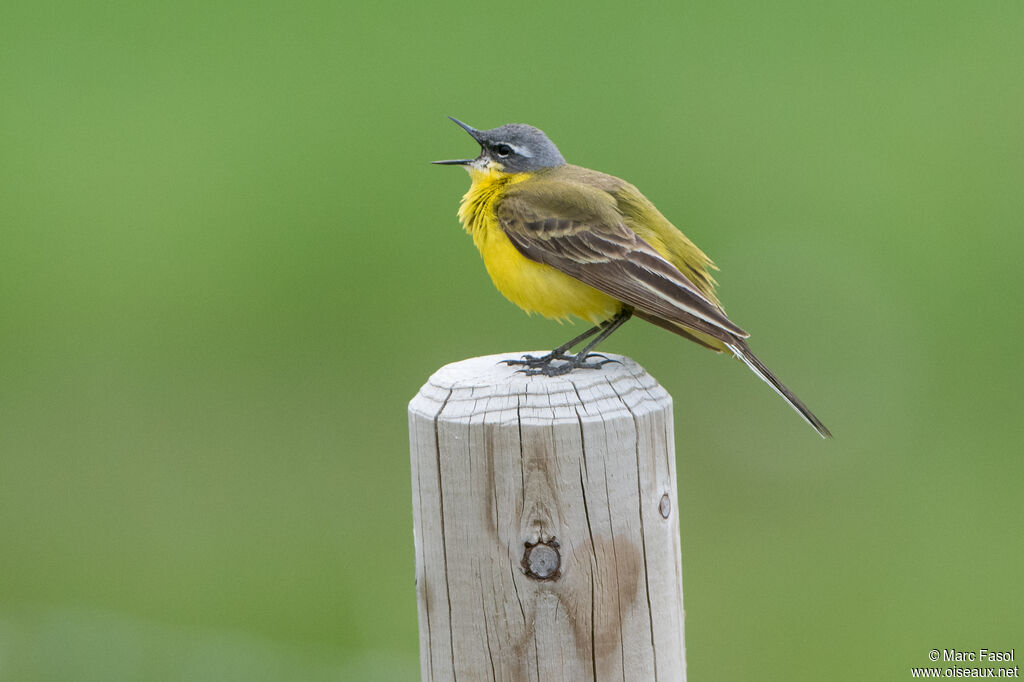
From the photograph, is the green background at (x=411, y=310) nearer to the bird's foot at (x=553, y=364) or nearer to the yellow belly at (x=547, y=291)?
the yellow belly at (x=547, y=291)

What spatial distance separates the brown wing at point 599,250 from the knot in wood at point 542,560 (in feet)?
5.56

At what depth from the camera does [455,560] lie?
3812mm

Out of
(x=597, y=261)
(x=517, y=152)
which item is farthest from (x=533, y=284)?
(x=517, y=152)

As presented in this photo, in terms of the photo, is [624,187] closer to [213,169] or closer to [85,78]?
[213,169]

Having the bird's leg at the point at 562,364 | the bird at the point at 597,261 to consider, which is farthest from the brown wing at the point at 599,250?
the bird's leg at the point at 562,364

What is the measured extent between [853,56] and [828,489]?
472cm

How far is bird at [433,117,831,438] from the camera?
17.4 ft

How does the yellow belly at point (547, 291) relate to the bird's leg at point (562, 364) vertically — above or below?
above

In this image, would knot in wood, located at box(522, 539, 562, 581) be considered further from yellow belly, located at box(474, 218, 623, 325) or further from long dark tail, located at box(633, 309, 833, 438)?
yellow belly, located at box(474, 218, 623, 325)

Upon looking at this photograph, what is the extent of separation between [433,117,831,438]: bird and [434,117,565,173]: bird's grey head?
0.25m

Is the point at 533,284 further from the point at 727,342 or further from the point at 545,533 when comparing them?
the point at 545,533

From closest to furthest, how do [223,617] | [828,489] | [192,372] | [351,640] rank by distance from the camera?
[351,640], [223,617], [828,489], [192,372]

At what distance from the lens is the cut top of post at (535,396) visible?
3787 mm

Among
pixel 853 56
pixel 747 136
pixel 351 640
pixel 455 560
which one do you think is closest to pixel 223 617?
pixel 351 640
